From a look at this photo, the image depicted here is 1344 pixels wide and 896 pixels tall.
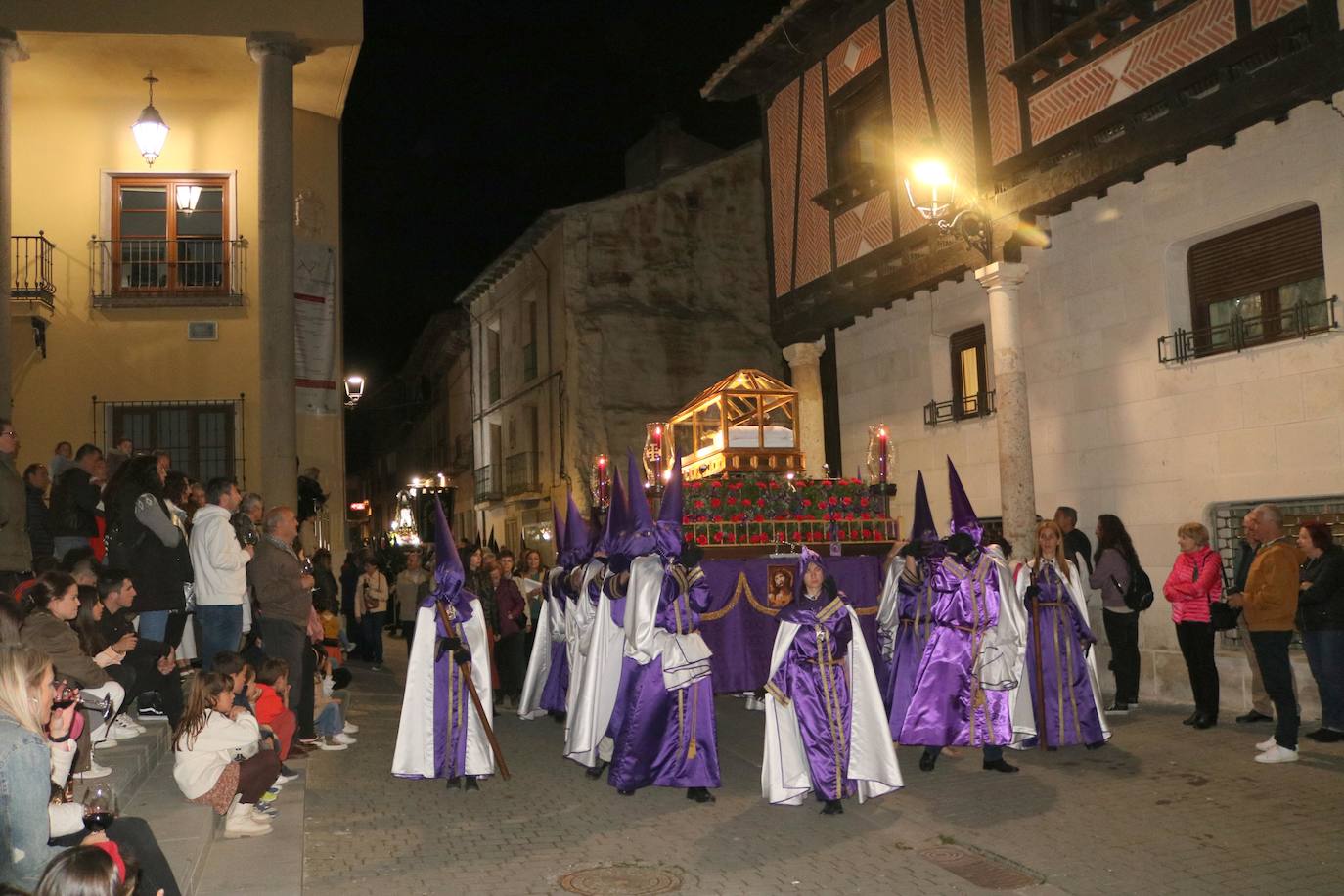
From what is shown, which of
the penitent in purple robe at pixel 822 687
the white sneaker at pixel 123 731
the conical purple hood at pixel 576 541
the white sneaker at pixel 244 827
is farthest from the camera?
the conical purple hood at pixel 576 541

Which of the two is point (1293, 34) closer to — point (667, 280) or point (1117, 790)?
point (1117, 790)

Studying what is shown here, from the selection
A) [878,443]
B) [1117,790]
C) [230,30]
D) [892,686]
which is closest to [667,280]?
[230,30]

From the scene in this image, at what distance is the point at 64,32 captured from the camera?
14898 mm

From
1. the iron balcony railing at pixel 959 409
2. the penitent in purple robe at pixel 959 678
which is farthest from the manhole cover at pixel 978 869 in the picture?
the iron balcony railing at pixel 959 409

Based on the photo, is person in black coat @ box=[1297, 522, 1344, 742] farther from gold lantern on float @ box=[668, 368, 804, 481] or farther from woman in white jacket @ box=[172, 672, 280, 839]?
woman in white jacket @ box=[172, 672, 280, 839]

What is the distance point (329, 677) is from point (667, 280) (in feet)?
56.2

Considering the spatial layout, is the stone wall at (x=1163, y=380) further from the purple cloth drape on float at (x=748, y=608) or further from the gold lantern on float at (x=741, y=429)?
the purple cloth drape on float at (x=748, y=608)

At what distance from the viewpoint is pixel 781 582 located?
11867 mm

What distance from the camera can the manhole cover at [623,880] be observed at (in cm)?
622

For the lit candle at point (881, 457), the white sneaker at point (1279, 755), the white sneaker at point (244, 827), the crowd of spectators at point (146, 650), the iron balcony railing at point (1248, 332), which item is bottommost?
the white sneaker at point (1279, 755)

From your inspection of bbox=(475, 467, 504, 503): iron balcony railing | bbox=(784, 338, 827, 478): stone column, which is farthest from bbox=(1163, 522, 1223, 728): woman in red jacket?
bbox=(475, 467, 504, 503): iron balcony railing

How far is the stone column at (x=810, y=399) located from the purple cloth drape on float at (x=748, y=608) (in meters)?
5.42

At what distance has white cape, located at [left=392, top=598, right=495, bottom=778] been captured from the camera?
28.9ft

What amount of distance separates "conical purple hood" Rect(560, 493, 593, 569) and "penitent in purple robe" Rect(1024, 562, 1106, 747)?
4254mm
